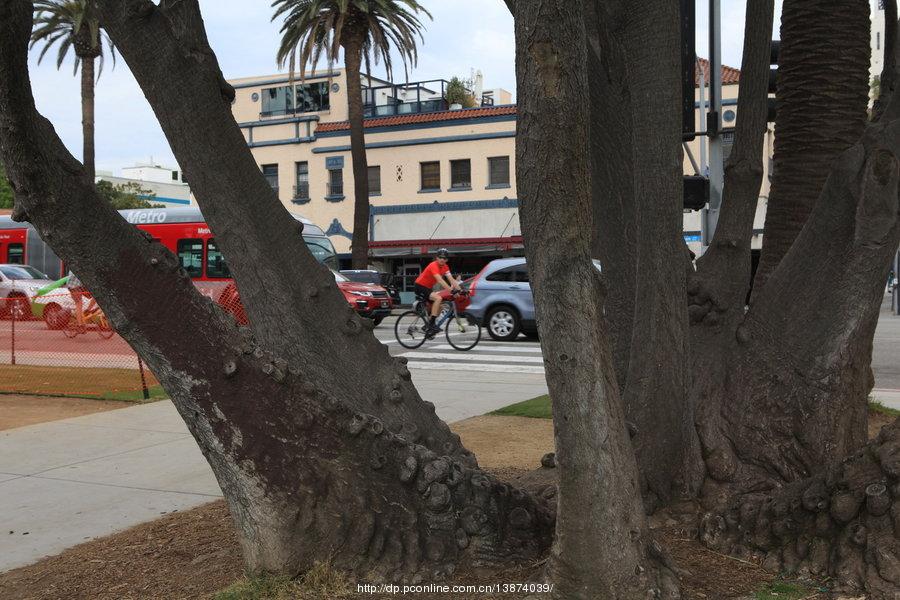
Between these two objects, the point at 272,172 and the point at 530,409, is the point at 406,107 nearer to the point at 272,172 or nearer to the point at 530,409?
the point at 272,172

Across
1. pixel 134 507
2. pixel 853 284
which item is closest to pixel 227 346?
pixel 134 507

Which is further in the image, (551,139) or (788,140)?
(788,140)

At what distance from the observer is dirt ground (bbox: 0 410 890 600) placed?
4.24 m

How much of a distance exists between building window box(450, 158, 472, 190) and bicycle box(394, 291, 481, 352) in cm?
2027

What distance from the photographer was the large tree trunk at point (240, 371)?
12.9 feet

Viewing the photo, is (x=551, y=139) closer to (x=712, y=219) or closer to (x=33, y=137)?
(x=33, y=137)

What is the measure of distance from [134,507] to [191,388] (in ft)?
8.64

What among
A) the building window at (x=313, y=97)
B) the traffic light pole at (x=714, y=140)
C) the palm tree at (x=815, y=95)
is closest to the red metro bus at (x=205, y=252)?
the traffic light pole at (x=714, y=140)

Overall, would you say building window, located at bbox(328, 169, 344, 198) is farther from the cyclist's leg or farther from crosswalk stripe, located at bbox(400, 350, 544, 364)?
crosswalk stripe, located at bbox(400, 350, 544, 364)

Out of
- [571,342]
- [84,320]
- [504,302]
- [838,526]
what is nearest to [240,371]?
[571,342]

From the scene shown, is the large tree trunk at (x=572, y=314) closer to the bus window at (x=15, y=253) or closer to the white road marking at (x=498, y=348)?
the white road marking at (x=498, y=348)

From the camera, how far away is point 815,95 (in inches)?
255

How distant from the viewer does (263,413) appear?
13.4ft

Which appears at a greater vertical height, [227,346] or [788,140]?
[788,140]
